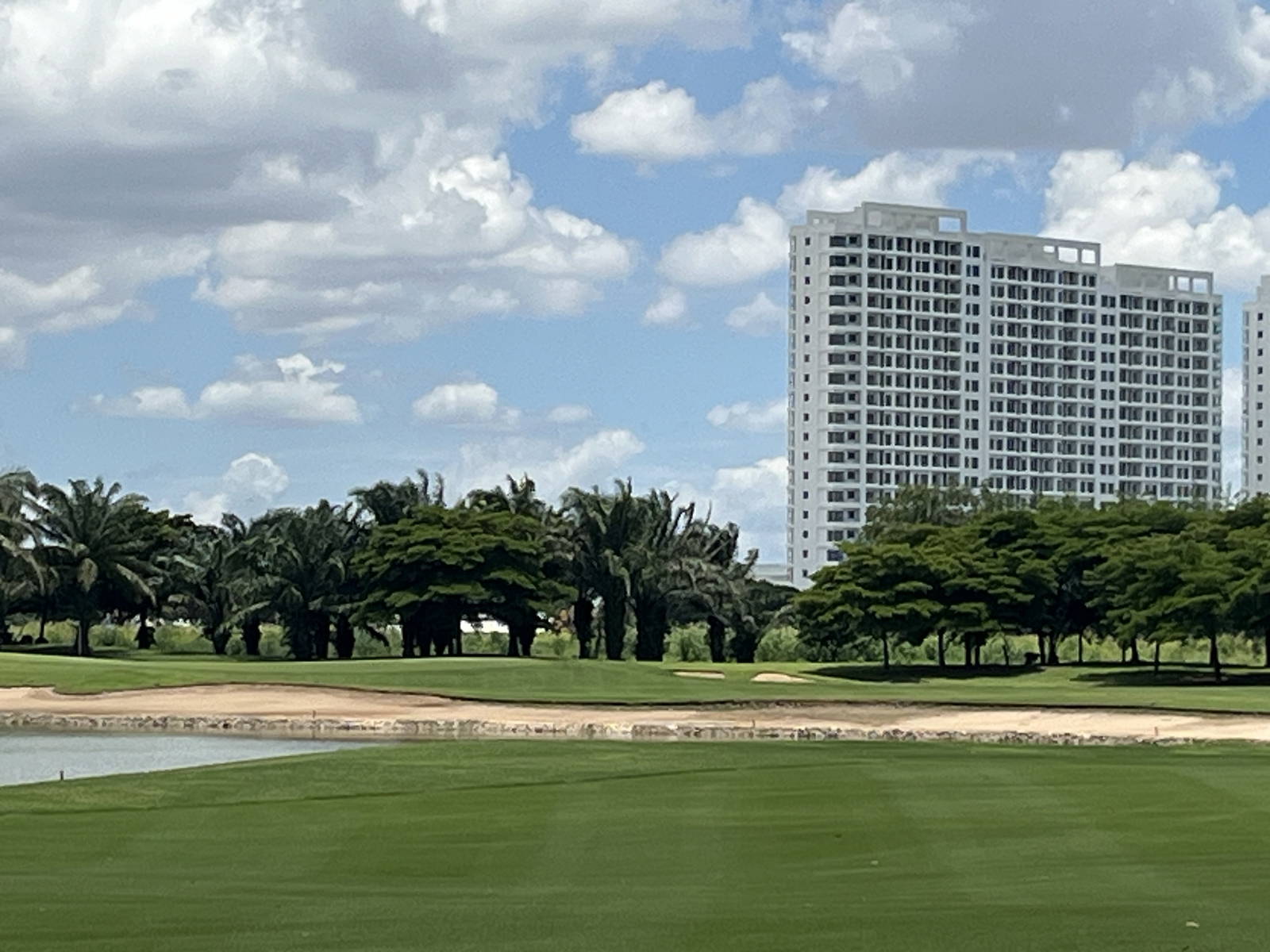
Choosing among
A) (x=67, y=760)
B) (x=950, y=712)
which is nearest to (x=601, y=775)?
(x=67, y=760)

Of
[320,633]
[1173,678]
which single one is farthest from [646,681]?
[320,633]

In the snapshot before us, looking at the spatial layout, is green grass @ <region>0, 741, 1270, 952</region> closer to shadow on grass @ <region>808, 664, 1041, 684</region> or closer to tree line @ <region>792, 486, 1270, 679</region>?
tree line @ <region>792, 486, 1270, 679</region>

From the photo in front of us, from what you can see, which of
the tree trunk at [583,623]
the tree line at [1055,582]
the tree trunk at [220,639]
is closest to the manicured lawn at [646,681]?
the tree line at [1055,582]

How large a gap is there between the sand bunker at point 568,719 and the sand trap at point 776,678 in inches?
418

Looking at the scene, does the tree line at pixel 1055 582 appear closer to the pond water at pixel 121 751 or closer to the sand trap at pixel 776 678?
the sand trap at pixel 776 678

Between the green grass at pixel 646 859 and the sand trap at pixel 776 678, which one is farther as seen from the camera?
the sand trap at pixel 776 678

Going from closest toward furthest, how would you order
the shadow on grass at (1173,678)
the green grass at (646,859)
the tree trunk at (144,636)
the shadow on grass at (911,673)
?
1. the green grass at (646,859)
2. the shadow on grass at (1173,678)
3. the shadow on grass at (911,673)
4. the tree trunk at (144,636)

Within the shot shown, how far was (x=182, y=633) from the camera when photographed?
371 ft

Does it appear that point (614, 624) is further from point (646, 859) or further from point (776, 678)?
point (646, 859)

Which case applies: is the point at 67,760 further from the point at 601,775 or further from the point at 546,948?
the point at 546,948

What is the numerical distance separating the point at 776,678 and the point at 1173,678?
15.4 meters

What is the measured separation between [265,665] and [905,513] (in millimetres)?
57392

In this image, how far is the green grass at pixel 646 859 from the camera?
15.8m

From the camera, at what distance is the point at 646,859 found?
20672 millimetres
